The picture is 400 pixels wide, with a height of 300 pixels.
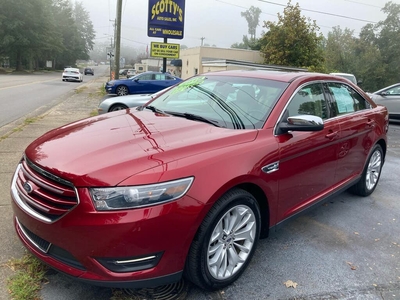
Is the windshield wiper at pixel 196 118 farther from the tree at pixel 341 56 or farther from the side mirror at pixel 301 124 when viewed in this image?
the tree at pixel 341 56

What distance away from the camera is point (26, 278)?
2.56m

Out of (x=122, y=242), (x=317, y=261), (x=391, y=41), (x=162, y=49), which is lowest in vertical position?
(x=317, y=261)

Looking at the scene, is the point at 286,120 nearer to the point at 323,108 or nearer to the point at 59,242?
the point at 323,108

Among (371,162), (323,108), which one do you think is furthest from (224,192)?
(371,162)

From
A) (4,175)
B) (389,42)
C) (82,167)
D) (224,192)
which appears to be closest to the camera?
(82,167)

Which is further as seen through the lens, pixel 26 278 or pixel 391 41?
pixel 391 41

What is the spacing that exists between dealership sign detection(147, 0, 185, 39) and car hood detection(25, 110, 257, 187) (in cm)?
1238

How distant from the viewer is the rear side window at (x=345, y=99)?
4.01 m

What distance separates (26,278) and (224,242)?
58.3 inches

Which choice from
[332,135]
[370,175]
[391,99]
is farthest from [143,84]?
[332,135]

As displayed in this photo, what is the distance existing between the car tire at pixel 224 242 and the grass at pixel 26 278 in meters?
1.09

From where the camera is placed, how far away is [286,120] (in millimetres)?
3154

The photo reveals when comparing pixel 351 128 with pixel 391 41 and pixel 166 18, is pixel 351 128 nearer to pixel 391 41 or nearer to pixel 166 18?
pixel 166 18

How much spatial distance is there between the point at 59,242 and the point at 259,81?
7.86 feet
